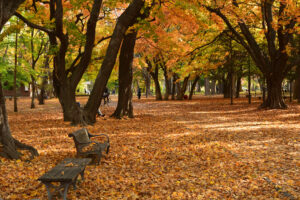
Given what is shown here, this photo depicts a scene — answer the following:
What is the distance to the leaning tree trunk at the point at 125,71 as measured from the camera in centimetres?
1548

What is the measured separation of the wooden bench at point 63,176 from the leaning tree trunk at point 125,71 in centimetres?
1048

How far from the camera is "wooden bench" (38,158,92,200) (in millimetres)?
4332

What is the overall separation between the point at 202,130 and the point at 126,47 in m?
6.42

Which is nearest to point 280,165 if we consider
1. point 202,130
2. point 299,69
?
point 202,130

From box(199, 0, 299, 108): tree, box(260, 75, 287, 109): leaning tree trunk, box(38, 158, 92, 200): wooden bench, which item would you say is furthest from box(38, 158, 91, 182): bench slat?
box(260, 75, 287, 109): leaning tree trunk

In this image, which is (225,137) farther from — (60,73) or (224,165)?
(60,73)

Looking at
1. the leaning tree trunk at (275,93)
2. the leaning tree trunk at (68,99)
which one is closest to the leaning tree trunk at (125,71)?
the leaning tree trunk at (68,99)

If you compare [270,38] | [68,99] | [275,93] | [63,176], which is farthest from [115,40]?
[275,93]

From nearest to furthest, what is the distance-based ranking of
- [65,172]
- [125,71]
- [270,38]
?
[65,172], [125,71], [270,38]

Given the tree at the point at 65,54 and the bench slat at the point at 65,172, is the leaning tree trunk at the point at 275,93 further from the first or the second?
the bench slat at the point at 65,172

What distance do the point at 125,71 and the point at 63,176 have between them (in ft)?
37.8

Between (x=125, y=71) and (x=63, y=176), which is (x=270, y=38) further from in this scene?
(x=63, y=176)

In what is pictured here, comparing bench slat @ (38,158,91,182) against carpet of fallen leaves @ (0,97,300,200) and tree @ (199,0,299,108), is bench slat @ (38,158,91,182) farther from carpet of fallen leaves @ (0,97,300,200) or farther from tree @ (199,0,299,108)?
tree @ (199,0,299,108)

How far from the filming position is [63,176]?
442 cm
